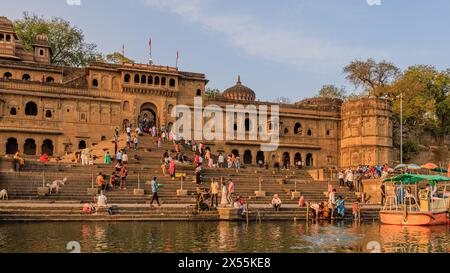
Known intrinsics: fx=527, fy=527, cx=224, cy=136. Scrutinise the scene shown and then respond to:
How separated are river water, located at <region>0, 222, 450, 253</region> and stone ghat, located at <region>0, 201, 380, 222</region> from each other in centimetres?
88

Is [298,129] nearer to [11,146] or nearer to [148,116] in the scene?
[148,116]

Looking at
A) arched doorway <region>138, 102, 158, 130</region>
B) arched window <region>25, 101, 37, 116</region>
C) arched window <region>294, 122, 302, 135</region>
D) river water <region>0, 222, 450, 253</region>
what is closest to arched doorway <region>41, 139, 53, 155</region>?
arched window <region>25, 101, 37, 116</region>

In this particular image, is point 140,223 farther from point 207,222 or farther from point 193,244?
point 193,244

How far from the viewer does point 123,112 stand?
47.2 metres

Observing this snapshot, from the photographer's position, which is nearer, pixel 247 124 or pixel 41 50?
pixel 247 124

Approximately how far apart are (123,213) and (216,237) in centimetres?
623

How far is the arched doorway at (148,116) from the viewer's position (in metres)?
48.1

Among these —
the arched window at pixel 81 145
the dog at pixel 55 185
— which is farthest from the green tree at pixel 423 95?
the dog at pixel 55 185

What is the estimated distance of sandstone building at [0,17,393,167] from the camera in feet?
146

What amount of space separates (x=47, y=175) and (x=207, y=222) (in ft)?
30.5

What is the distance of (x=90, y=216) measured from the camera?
20.4 meters

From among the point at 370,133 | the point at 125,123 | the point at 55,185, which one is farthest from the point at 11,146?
the point at 370,133

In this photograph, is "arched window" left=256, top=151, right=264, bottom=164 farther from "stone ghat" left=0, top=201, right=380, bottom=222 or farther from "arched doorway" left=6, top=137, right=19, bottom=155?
"stone ghat" left=0, top=201, right=380, bottom=222
